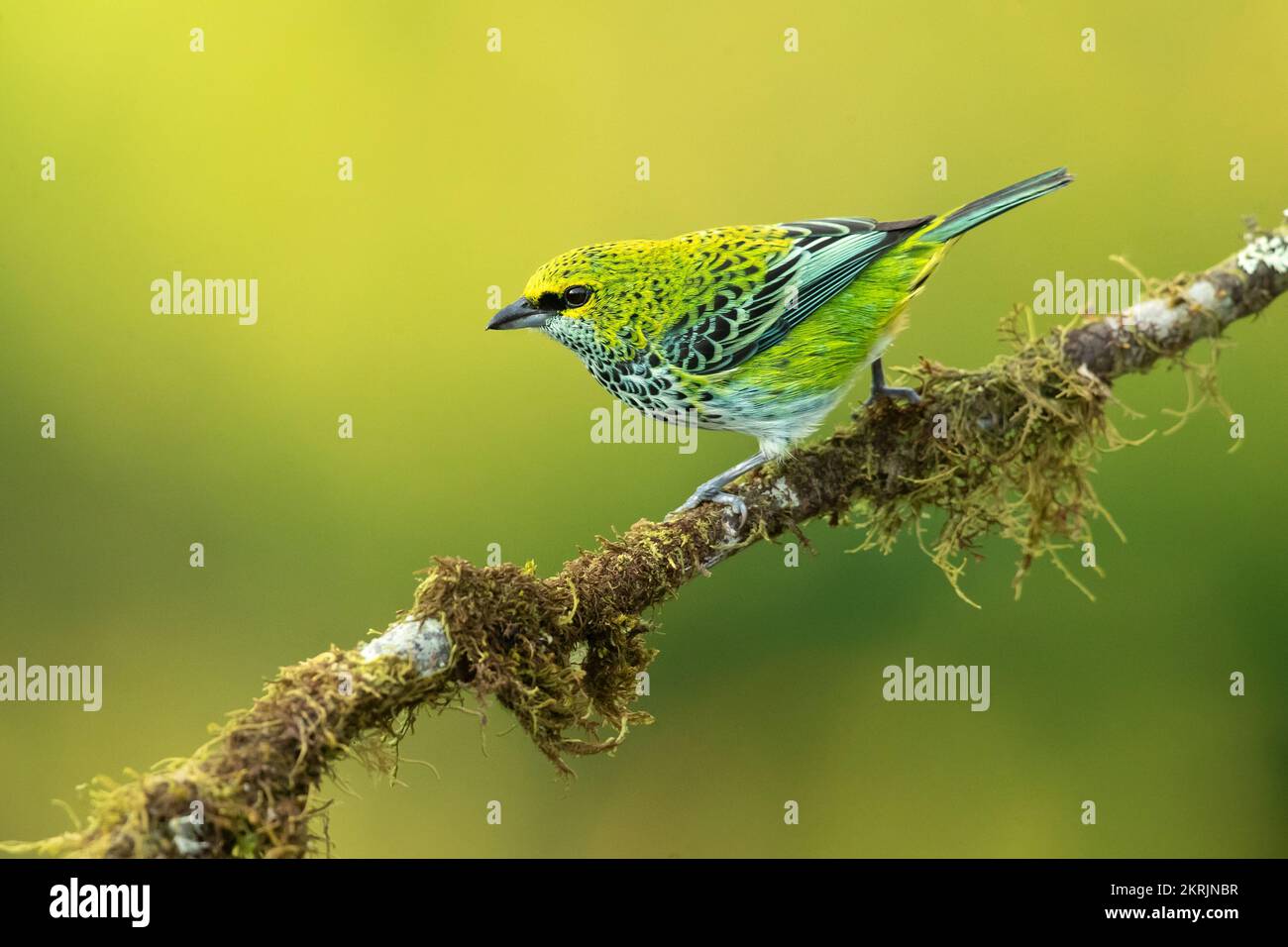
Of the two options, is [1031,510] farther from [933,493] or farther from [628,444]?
[628,444]

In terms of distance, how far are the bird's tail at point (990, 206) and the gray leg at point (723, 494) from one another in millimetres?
1060

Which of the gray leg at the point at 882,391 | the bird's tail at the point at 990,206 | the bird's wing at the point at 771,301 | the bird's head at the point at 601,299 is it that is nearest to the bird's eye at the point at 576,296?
the bird's head at the point at 601,299

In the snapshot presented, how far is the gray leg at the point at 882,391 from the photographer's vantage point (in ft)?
12.9

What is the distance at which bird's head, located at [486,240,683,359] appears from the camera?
4.12 metres

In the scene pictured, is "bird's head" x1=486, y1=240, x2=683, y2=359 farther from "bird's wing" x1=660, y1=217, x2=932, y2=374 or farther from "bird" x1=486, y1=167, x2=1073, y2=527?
"bird's wing" x1=660, y1=217, x2=932, y2=374

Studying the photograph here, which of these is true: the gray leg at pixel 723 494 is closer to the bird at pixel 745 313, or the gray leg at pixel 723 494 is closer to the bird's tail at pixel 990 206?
the bird at pixel 745 313

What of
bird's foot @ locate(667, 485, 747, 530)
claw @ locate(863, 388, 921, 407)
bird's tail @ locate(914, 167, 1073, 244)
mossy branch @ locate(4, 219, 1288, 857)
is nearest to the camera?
mossy branch @ locate(4, 219, 1288, 857)

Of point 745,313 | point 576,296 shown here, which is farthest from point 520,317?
point 745,313

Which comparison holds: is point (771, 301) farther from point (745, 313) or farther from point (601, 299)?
point (601, 299)

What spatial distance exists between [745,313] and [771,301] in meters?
0.11

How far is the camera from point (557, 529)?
19.5 feet

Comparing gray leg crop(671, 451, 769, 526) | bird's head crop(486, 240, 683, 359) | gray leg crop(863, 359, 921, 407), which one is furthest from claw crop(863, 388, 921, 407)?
bird's head crop(486, 240, 683, 359)

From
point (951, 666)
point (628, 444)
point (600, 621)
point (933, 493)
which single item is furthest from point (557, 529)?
point (600, 621)

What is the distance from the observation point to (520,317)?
418cm
